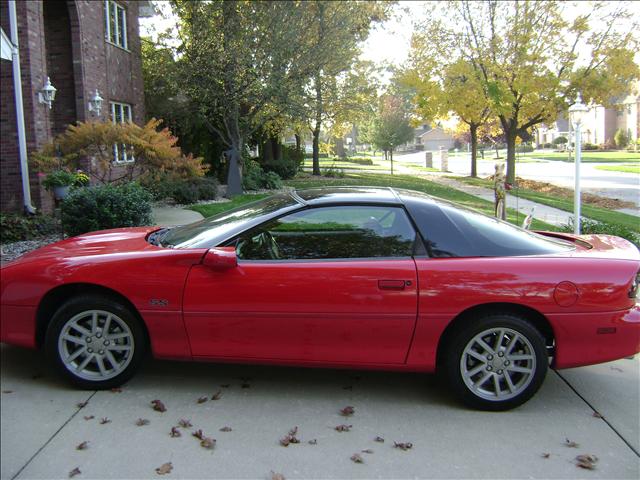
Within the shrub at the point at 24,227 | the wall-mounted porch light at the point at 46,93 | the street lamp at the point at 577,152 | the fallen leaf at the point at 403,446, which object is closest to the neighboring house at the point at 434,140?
the wall-mounted porch light at the point at 46,93

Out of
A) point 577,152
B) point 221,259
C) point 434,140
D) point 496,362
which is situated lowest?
point 496,362

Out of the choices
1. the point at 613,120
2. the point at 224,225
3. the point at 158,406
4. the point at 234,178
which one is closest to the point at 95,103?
the point at 234,178

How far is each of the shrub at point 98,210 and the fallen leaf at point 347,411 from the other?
6405 mm

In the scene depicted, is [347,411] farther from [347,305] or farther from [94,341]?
[94,341]

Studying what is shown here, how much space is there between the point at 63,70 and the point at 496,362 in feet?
46.1

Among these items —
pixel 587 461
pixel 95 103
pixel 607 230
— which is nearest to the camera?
pixel 587 461

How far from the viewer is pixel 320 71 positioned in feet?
67.3

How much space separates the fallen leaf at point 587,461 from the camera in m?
3.27

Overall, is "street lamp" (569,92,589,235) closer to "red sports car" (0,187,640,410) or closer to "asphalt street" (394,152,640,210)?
"red sports car" (0,187,640,410)

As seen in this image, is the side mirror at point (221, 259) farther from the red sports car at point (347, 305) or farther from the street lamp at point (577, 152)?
the street lamp at point (577, 152)

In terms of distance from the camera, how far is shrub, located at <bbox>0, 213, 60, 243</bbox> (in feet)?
33.0

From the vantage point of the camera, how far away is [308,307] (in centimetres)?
389

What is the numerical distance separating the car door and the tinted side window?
0.03 meters

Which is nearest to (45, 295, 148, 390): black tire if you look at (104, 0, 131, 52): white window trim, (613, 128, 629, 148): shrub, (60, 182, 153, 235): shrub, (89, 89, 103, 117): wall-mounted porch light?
(60, 182, 153, 235): shrub
